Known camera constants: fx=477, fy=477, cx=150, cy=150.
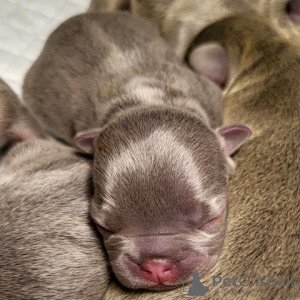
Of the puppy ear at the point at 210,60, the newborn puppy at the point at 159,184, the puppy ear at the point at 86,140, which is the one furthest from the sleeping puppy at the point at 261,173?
the puppy ear at the point at 86,140

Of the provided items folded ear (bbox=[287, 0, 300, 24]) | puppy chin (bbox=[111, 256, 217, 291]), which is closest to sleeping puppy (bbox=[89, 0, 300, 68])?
folded ear (bbox=[287, 0, 300, 24])

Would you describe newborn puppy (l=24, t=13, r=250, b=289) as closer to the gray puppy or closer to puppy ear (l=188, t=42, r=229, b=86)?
puppy ear (l=188, t=42, r=229, b=86)

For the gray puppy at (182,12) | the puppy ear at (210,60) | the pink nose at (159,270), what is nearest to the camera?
the pink nose at (159,270)

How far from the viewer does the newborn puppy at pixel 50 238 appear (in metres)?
1.74

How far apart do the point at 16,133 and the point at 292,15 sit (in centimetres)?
173

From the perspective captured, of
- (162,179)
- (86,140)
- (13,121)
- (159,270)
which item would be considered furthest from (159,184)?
(13,121)

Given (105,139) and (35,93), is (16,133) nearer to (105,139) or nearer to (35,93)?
(35,93)

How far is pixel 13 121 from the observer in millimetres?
2318

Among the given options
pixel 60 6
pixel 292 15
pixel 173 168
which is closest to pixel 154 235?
pixel 173 168

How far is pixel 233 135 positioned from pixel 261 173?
0.63ft

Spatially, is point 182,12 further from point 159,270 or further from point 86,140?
point 159,270

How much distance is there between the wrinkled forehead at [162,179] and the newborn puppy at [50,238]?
11.6 inches

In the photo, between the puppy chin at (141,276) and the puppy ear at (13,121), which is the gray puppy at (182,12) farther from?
the puppy chin at (141,276)

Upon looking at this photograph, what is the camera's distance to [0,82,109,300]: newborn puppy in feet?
5.72
